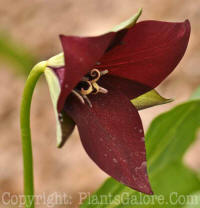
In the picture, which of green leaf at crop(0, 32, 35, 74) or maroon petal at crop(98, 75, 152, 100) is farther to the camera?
green leaf at crop(0, 32, 35, 74)

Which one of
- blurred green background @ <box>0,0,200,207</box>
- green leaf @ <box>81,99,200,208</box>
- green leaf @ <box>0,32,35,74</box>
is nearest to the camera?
green leaf @ <box>81,99,200,208</box>

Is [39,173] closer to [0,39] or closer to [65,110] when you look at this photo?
[0,39]

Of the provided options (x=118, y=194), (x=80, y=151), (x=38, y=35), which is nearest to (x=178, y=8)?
(x=38, y=35)

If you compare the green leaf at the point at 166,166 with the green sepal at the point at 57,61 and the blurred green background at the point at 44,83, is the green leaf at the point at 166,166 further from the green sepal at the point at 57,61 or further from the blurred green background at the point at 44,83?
the blurred green background at the point at 44,83

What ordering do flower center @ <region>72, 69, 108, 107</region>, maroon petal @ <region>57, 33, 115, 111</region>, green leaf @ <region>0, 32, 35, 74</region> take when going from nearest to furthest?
maroon petal @ <region>57, 33, 115, 111</region>
flower center @ <region>72, 69, 108, 107</region>
green leaf @ <region>0, 32, 35, 74</region>

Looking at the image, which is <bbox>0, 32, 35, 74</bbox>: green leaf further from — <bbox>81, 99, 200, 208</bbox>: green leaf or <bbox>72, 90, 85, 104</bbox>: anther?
<bbox>72, 90, 85, 104</bbox>: anther

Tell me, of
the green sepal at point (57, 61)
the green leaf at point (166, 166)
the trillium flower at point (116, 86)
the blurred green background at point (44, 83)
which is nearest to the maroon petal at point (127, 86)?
the trillium flower at point (116, 86)

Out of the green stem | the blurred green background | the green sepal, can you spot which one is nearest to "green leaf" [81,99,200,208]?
the green stem
